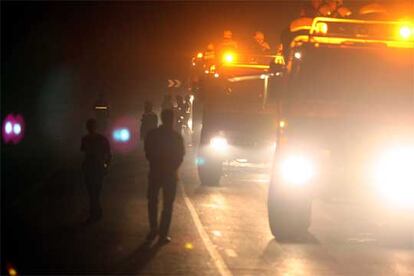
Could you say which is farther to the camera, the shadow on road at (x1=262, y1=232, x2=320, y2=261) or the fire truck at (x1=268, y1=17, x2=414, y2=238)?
the fire truck at (x1=268, y1=17, x2=414, y2=238)

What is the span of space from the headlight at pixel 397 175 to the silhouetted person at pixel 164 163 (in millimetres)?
2763

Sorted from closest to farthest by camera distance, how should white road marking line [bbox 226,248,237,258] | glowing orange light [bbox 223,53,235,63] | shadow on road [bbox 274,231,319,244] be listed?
white road marking line [bbox 226,248,237,258] → shadow on road [bbox 274,231,319,244] → glowing orange light [bbox 223,53,235,63]

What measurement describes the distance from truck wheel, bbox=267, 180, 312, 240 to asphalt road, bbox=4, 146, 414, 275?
0.78ft

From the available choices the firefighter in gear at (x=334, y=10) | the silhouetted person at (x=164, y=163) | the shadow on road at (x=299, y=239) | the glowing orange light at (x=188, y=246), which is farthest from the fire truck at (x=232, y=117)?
the glowing orange light at (x=188, y=246)

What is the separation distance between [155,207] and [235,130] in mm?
7559

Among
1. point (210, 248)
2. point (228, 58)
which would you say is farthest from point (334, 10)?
point (210, 248)

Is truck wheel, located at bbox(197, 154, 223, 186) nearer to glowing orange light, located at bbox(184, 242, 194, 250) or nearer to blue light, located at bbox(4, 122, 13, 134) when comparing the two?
blue light, located at bbox(4, 122, 13, 134)

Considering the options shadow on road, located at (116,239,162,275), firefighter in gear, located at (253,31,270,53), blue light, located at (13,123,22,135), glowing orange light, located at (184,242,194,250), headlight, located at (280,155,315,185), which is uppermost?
firefighter in gear, located at (253,31,270,53)

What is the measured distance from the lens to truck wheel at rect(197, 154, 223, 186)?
19297 mm

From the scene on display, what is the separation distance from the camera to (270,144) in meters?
19.4

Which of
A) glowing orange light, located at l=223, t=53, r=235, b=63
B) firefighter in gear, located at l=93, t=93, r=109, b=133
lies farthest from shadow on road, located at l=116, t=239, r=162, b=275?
firefighter in gear, located at l=93, t=93, r=109, b=133

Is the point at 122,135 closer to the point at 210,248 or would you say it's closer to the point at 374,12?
the point at 374,12

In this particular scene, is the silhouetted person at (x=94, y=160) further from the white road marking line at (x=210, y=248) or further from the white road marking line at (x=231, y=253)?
the white road marking line at (x=231, y=253)

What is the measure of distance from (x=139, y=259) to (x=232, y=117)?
923 centimetres
